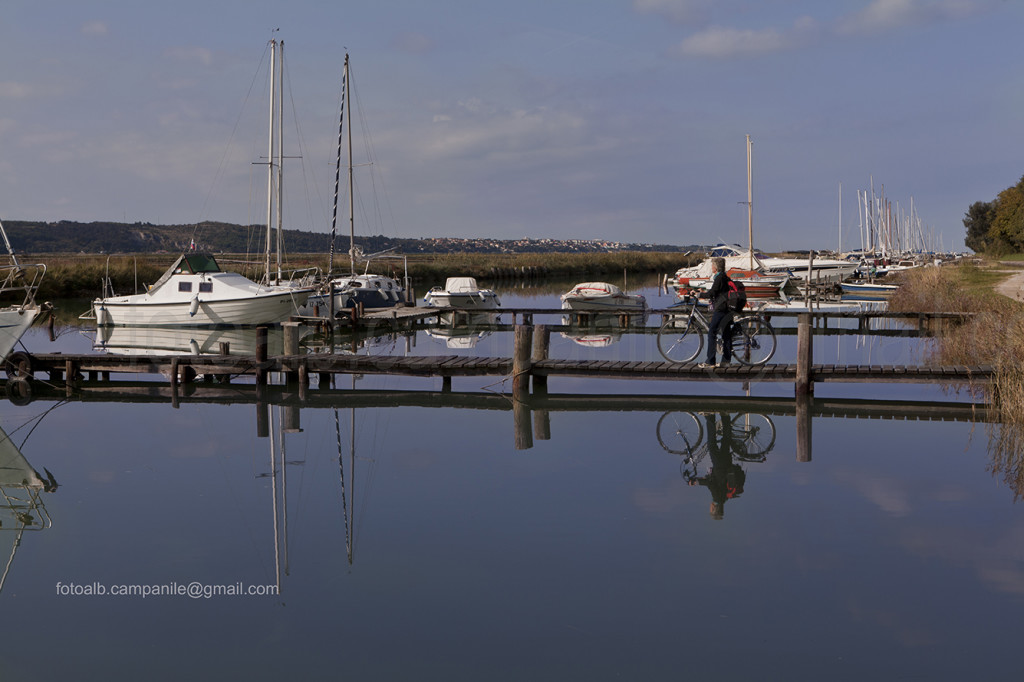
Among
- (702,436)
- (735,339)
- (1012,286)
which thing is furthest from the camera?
(1012,286)

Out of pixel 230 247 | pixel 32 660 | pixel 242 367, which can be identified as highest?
pixel 230 247

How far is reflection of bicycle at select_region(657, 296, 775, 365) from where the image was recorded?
58.3 feet

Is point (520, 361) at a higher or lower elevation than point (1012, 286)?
lower

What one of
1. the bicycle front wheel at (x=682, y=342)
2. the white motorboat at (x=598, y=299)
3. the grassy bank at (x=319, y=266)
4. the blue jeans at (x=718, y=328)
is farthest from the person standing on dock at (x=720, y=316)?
the grassy bank at (x=319, y=266)

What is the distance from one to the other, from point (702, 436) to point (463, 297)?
2278 centimetres

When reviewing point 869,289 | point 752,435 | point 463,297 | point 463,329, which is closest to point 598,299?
point 463,297

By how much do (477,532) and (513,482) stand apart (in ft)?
6.91

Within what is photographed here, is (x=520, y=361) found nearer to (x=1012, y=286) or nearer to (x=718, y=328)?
(x=718, y=328)

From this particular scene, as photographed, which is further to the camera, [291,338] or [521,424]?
[291,338]

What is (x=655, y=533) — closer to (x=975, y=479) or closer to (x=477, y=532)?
(x=477, y=532)

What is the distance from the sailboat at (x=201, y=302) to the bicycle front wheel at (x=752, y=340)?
61.0 ft

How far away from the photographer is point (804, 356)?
16.2 m

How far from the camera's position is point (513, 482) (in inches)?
464

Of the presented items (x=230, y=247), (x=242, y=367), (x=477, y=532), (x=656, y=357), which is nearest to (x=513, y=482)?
(x=477, y=532)
